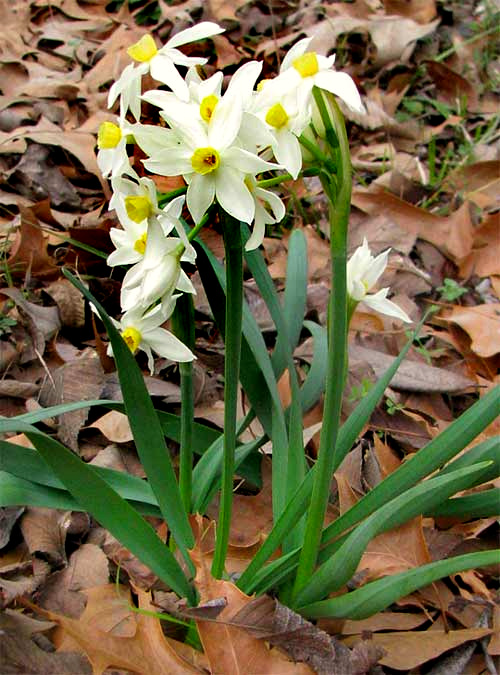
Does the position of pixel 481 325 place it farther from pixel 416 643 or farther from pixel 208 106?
pixel 208 106

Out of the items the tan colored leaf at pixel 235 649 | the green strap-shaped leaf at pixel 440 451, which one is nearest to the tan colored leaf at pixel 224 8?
the green strap-shaped leaf at pixel 440 451

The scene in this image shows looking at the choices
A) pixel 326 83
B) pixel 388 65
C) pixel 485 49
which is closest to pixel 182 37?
pixel 326 83

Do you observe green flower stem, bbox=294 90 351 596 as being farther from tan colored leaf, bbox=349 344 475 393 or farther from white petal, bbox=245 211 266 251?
tan colored leaf, bbox=349 344 475 393

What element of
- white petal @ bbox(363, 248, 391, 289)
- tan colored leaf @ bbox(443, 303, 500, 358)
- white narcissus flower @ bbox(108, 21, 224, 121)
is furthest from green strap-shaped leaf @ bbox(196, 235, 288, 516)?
tan colored leaf @ bbox(443, 303, 500, 358)

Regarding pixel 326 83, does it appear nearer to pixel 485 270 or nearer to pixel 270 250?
pixel 270 250

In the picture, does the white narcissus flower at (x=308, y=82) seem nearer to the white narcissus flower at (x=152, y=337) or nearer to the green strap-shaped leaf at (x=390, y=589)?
the white narcissus flower at (x=152, y=337)

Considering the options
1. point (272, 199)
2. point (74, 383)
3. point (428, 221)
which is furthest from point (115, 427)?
point (428, 221)
